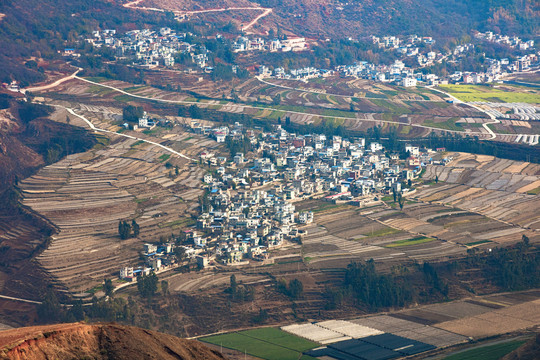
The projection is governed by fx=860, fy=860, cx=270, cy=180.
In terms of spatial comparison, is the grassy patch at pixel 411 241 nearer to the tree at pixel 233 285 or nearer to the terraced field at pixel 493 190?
the terraced field at pixel 493 190

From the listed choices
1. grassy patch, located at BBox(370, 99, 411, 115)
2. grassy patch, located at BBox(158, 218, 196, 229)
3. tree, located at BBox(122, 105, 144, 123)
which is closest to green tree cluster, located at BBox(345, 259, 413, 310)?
grassy patch, located at BBox(158, 218, 196, 229)

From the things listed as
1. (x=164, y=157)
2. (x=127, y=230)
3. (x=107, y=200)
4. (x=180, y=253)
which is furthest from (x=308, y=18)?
(x=180, y=253)

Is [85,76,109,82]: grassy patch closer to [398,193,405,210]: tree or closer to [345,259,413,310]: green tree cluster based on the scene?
[398,193,405,210]: tree

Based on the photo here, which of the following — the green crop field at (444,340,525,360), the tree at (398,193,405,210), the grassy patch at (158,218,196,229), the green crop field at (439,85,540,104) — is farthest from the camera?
the green crop field at (439,85,540,104)

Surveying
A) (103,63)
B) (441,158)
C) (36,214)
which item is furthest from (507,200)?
(103,63)

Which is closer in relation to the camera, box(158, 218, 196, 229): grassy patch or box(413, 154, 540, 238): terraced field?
box(158, 218, 196, 229): grassy patch

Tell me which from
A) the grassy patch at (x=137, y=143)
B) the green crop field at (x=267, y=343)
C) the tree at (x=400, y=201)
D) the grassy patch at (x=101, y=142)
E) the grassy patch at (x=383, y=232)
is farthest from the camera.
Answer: the grassy patch at (x=137, y=143)

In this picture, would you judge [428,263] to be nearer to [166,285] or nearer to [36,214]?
[166,285]

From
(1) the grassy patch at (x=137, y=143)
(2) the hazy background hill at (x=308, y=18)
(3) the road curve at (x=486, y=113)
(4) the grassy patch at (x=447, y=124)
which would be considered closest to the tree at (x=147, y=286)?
(1) the grassy patch at (x=137, y=143)
